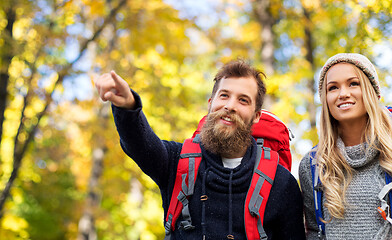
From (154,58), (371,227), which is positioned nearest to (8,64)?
(154,58)

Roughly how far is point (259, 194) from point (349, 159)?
0.70 m

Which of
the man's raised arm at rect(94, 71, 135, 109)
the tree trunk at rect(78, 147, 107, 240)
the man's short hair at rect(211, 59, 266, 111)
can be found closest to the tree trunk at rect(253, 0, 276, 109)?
the tree trunk at rect(78, 147, 107, 240)

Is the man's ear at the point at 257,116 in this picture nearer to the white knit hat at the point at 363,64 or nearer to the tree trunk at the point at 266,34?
the white knit hat at the point at 363,64

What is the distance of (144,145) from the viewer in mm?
2500

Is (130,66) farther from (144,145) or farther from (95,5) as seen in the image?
(144,145)

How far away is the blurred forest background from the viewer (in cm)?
654

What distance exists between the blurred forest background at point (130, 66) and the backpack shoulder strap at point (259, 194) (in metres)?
1.78

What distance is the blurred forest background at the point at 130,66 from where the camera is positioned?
654cm

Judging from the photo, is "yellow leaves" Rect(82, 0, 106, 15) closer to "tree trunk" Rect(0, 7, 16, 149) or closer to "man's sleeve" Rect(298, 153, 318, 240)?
"tree trunk" Rect(0, 7, 16, 149)

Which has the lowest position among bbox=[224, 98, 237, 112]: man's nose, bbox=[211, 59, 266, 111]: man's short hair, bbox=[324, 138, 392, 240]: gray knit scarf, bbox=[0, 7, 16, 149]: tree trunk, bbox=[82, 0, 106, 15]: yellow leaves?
bbox=[324, 138, 392, 240]: gray knit scarf

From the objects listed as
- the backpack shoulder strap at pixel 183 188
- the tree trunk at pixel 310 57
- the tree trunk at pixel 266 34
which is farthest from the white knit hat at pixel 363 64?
the tree trunk at pixel 310 57

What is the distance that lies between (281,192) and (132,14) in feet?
20.0

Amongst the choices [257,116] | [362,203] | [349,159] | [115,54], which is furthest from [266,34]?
[362,203]

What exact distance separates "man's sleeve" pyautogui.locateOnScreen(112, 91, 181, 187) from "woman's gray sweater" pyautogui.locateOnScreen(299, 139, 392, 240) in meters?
1.10
